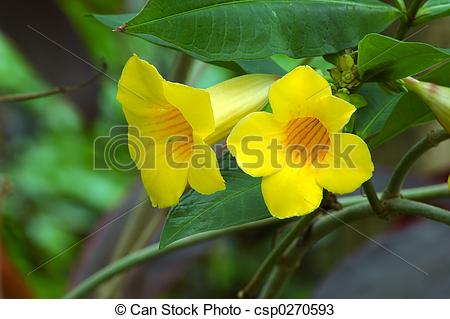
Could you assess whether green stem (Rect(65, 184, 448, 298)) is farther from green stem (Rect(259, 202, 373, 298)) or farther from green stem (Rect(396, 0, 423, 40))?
green stem (Rect(396, 0, 423, 40))

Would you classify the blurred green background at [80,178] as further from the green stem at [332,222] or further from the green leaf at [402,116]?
the green leaf at [402,116]

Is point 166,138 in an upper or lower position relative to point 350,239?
upper

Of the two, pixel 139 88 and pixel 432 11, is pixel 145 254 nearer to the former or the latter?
pixel 139 88

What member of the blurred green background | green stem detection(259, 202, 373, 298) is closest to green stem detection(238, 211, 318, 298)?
green stem detection(259, 202, 373, 298)

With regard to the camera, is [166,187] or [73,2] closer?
[166,187]

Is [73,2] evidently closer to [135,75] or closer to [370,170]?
[135,75]

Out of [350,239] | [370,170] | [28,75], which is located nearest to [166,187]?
[370,170]

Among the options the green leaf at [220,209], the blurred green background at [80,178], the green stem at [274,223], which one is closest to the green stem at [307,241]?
the green stem at [274,223]
